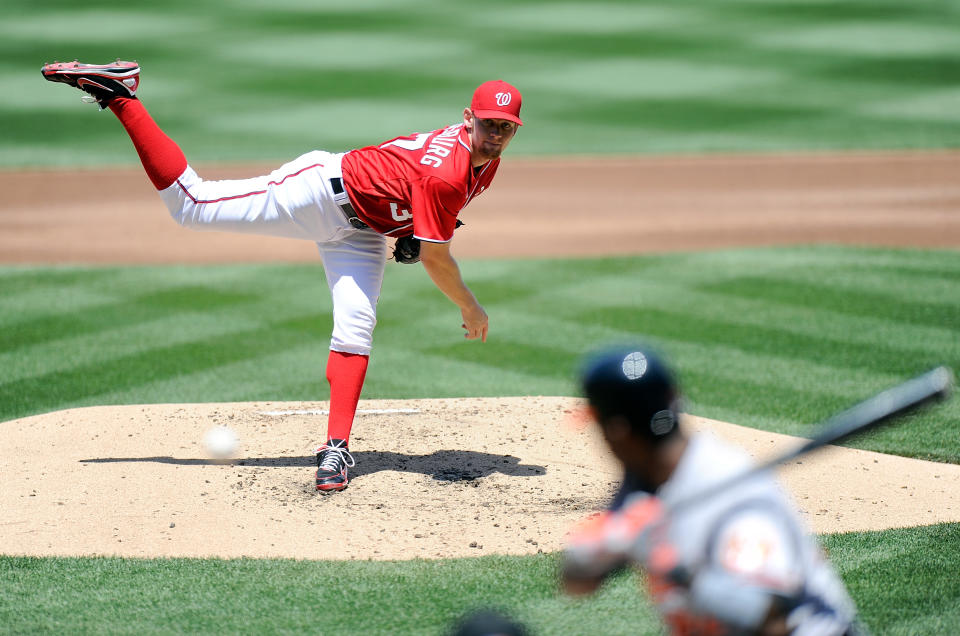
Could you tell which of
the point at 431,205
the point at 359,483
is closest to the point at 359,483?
the point at 359,483

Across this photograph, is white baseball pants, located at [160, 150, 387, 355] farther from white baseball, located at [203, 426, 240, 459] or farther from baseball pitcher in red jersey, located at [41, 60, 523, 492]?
white baseball, located at [203, 426, 240, 459]

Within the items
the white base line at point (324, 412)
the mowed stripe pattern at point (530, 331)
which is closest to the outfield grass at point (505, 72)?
the mowed stripe pattern at point (530, 331)

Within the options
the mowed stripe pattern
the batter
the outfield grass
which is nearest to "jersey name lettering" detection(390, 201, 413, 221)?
the mowed stripe pattern

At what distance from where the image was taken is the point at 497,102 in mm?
5105

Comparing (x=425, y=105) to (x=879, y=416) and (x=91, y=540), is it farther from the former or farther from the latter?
(x=879, y=416)

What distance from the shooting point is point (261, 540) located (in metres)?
4.93

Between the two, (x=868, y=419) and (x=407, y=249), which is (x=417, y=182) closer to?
(x=407, y=249)

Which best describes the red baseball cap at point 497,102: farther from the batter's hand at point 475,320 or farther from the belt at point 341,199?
the batter's hand at point 475,320

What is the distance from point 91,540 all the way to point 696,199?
11.1 meters

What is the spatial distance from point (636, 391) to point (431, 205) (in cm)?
293

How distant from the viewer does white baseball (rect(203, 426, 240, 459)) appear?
5973mm

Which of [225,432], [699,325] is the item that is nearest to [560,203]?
[699,325]

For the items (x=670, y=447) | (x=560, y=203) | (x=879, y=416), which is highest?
(x=879, y=416)

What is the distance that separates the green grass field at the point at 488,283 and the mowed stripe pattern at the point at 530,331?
4 centimetres
